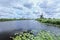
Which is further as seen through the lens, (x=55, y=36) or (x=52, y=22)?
(x=52, y=22)

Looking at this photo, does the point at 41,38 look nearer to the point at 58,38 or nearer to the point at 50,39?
the point at 50,39

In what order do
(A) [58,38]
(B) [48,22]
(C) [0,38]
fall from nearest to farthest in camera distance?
(A) [58,38]
(C) [0,38]
(B) [48,22]

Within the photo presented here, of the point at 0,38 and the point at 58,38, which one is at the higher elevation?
the point at 58,38

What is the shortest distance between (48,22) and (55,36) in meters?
19.5

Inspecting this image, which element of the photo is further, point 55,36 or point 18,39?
point 55,36

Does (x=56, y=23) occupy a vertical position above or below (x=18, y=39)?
below

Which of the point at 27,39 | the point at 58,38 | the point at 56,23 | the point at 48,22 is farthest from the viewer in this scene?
the point at 48,22

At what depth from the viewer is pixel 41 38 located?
595 centimetres

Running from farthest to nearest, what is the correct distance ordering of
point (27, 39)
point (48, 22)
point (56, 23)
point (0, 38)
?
1. point (48, 22)
2. point (56, 23)
3. point (0, 38)
4. point (27, 39)

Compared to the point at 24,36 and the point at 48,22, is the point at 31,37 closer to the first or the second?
the point at 24,36

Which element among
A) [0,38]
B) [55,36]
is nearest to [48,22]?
[0,38]

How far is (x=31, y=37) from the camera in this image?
5844mm

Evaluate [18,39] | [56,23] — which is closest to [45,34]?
[18,39]

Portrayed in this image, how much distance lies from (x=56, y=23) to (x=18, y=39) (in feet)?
60.3
